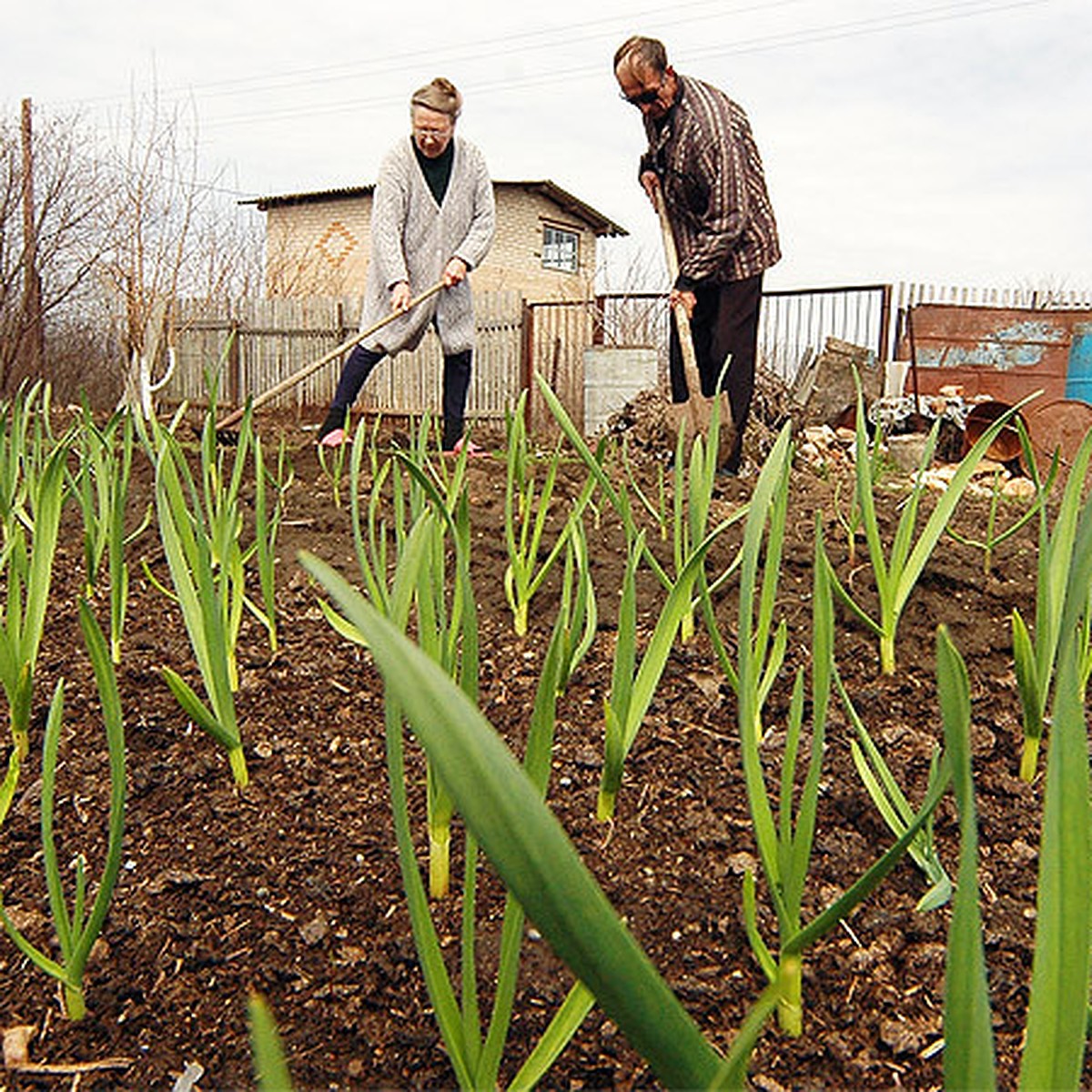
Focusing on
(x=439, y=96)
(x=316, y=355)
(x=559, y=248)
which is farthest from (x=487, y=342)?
(x=559, y=248)

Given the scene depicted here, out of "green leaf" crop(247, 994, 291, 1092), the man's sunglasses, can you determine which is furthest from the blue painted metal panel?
"green leaf" crop(247, 994, 291, 1092)

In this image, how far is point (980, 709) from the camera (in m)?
1.32

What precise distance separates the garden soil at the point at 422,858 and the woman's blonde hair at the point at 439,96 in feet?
9.13

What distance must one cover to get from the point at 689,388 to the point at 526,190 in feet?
63.1

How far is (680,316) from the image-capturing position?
11.0ft

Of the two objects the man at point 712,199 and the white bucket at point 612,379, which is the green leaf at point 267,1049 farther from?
the white bucket at point 612,379

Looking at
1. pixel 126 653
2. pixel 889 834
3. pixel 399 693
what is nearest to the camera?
pixel 399 693

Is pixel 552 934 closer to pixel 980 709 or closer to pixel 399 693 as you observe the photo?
pixel 399 693

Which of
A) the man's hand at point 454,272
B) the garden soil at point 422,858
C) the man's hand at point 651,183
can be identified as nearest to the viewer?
the garden soil at point 422,858

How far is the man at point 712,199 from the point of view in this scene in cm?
325

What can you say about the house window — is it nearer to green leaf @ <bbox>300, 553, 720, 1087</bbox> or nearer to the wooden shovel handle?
the wooden shovel handle

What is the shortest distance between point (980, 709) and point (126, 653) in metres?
1.20

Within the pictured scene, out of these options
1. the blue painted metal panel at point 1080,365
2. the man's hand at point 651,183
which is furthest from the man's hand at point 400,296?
the blue painted metal panel at point 1080,365

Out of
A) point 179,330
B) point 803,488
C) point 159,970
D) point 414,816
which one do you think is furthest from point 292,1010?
point 179,330
